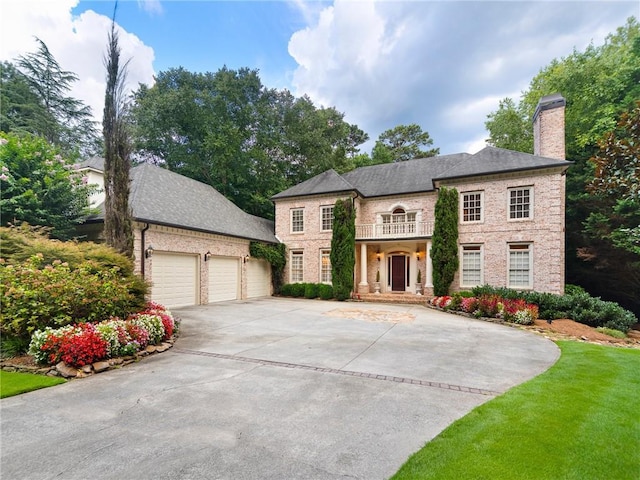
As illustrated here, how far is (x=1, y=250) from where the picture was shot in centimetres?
693

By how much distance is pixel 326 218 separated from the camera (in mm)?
17688

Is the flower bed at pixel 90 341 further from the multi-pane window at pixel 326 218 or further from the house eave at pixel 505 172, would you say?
the house eave at pixel 505 172

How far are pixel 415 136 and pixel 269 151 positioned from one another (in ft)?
55.0

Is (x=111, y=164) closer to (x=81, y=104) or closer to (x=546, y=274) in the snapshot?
(x=546, y=274)

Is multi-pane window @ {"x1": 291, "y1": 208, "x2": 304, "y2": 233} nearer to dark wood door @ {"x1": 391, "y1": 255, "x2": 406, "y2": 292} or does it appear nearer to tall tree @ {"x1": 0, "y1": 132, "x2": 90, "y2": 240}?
dark wood door @ {"x1": 391, "y1": 255, "x2": 406, "y2": 292}

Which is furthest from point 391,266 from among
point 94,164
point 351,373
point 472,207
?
point 94,164

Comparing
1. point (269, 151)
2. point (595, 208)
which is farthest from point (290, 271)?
point (595, 208)

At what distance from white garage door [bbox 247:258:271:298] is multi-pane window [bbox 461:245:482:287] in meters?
11.0

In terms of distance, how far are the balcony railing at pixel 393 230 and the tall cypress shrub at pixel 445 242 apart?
1001 millimetres

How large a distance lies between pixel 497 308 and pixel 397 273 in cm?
736

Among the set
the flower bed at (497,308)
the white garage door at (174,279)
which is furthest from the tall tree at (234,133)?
the flower bed at (497,308)

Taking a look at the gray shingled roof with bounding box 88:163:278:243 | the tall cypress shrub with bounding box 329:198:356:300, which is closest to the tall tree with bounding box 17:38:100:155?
the gray shingled roof with bounding box 88:163:278:243

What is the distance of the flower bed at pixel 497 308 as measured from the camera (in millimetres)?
9815

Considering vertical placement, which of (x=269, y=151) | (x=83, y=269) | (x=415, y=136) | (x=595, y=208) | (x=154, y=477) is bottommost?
(x=154, y=477)
